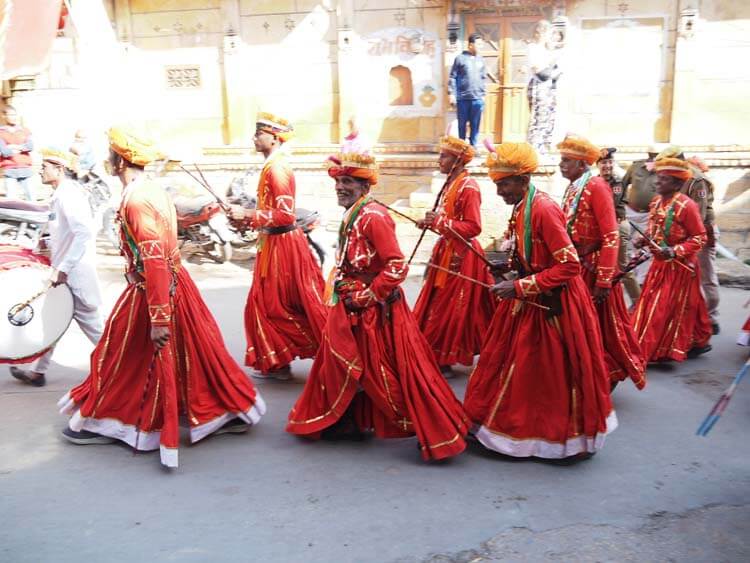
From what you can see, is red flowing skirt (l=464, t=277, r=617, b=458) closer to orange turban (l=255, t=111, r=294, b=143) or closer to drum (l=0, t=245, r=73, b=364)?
orange turban (l=255, t=111, r=294, b=143)

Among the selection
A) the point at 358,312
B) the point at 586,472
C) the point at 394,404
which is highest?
the point at 358,312

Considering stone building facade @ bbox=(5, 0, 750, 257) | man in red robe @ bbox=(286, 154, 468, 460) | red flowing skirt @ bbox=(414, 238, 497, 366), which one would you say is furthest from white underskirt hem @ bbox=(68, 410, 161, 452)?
stone building facade @ bbox=(5, 0, 750, 257)

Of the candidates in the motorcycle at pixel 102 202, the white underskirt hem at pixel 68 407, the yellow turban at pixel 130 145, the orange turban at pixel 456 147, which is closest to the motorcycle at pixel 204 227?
the motorcycle at pixel 102 202

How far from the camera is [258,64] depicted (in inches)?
508

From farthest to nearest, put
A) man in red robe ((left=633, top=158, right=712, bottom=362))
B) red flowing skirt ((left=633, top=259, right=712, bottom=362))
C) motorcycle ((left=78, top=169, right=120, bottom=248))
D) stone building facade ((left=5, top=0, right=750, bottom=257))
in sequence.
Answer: stone building facade ((left=5, top=0, right=750, bottom=257)), motorcycle ((left=78, top=169, right=120, bottom=248)), red flowing skirt ((left=633, top=259, right=712, bottom=362)), man in red robe ((left=633, top=158, right=712, bottom=362))

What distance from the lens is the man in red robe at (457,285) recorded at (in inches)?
211

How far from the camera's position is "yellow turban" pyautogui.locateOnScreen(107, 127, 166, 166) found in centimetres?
388

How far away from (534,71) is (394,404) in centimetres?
901

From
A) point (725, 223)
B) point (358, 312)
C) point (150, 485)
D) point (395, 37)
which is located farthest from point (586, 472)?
point (395, 37)

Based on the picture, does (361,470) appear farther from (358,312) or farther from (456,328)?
(456,328)

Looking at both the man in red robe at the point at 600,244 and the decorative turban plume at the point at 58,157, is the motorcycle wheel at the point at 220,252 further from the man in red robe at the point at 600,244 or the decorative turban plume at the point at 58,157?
the man in red robe at the point at 600,244

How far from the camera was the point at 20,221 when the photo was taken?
884 centimetres

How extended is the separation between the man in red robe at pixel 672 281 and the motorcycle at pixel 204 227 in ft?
18.9

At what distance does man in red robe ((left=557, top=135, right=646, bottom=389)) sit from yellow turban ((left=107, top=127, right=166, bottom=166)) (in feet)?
8.70
